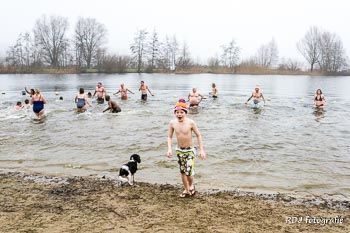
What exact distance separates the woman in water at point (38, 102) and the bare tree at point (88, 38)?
7143 centimetres

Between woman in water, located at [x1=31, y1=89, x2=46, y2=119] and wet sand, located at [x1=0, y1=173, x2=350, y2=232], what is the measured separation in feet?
32.6

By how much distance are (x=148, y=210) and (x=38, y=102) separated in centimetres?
1259

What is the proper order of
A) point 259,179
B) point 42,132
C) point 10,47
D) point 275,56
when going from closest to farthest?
point 259,179, point 42,132, point 10,47, point 275,56

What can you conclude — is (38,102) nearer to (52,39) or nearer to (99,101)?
(99,101)

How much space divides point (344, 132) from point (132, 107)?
10989 millimetres

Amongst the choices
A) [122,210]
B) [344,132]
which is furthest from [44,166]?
[344,132]

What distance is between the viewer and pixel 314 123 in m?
16.9

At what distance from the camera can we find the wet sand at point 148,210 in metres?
5.61

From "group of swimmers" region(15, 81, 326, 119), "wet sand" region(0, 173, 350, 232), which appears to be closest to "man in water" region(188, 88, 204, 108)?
"group of swimmers" region(15, 81, 326, 119)

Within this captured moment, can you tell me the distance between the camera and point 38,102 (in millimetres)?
17266

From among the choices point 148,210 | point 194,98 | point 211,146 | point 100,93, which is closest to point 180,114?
point 148,210

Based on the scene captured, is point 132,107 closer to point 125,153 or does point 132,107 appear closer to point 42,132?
point 42,132

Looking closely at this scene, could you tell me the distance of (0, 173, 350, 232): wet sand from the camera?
18.4 feet

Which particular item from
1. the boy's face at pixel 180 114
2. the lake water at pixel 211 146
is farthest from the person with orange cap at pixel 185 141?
the lake water at pixel 211 146
